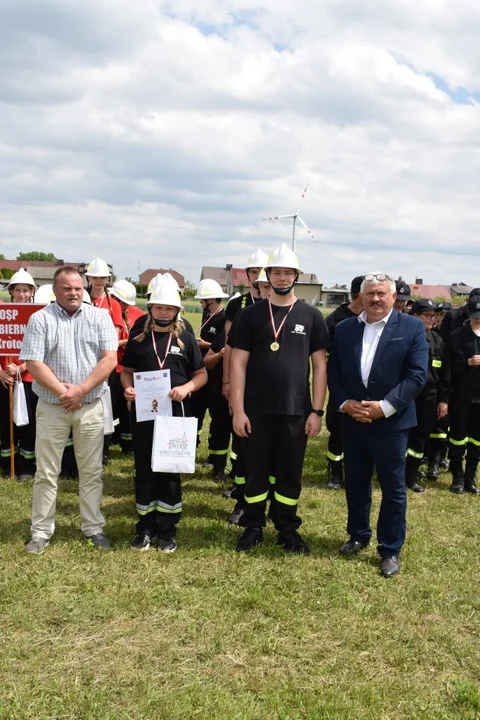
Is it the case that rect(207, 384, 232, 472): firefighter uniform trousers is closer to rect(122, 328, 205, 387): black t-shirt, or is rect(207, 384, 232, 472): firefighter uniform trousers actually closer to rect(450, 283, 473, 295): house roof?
rect(122, 328, 205, 387): black t-shirt

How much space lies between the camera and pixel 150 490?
5.29 metres

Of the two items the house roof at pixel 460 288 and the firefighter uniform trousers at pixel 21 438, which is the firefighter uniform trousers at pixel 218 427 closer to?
the firefighter uniform trousers at pixel 21 438

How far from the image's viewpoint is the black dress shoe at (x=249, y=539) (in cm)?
523

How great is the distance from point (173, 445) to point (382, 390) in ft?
5.94

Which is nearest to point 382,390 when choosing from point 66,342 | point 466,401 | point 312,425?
point 312,425

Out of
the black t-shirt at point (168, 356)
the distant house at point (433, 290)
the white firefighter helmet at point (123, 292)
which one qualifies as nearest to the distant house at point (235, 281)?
the distant house at point (433, 290)

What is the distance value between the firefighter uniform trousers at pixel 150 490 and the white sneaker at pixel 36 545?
2.67 ft

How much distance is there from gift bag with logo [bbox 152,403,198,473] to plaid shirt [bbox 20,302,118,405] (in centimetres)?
66

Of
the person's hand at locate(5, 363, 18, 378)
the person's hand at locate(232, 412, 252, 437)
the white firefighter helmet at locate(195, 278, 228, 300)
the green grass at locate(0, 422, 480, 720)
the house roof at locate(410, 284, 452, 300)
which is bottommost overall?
the green grass at locate(0, 422, 480, 720)

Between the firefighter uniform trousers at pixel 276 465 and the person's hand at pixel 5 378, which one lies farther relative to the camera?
the person's hand at pixel 5 378

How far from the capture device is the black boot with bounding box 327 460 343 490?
7.41 m

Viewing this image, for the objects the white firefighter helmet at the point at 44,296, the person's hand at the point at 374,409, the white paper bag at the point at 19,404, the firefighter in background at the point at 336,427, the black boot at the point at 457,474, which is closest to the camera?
the person's hand at the point at 374,409

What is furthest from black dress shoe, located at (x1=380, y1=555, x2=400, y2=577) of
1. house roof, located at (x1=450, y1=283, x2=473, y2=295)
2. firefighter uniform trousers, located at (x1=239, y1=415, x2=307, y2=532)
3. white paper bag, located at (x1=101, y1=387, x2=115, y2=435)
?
house roof, located at (x1=450, y1=283, x2=473, y2=295)

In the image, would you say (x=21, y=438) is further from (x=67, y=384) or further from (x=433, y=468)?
(x=433, y=468)
